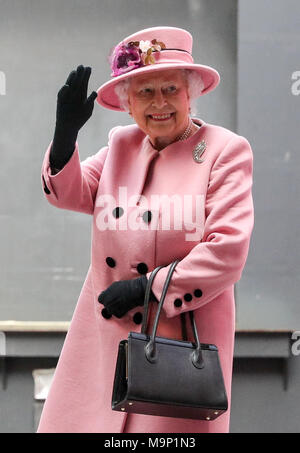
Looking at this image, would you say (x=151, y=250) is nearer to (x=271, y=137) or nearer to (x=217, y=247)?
(x=217, y=247)

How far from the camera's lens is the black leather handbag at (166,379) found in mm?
2076

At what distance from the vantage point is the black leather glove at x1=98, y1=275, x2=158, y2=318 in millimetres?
2264

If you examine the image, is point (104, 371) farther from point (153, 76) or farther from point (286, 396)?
point (286, 396)

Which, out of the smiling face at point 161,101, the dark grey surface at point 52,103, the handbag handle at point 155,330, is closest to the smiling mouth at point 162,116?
the smiling face at point 161,101

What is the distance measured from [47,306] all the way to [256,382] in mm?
1441

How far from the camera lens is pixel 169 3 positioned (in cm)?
517

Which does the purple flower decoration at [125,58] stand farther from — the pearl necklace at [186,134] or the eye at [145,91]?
the pearl necklace at [186,134]

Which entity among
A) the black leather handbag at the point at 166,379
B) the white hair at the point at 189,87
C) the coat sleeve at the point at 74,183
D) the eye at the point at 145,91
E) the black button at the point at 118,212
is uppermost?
the white hair at the point at 189,87

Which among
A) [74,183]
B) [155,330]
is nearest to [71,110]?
[74,183]

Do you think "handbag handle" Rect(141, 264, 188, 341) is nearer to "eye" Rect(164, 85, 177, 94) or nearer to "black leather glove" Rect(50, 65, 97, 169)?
"black leather glove" Rect(50, 65, 97, 169)

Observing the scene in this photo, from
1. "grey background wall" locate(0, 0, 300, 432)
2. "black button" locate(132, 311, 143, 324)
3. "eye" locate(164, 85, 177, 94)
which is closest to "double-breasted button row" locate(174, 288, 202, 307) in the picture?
"black button" locate(132, 311, 143, 324)

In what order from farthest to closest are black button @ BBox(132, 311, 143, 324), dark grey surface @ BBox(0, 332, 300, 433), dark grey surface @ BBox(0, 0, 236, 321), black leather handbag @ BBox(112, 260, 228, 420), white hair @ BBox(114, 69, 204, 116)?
dark grey surface @ BBox(0, 0, 236, 321)
dark grey surface @ BBox(0, 332, 300, 433)
white hair @ BBox(114, 69, 204, 116)
black button @ BBox(132, 311, 143, 324)
black leather handbag @ BBox(112, 260, 228, 420)

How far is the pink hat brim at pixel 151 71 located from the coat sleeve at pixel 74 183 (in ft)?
0.69

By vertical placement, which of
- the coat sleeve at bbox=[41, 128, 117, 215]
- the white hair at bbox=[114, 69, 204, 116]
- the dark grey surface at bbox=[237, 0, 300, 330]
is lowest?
the coat sleeve at bbox=[41, 128, 117, 215]
